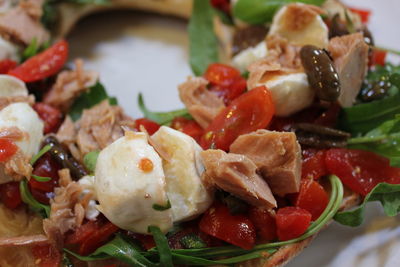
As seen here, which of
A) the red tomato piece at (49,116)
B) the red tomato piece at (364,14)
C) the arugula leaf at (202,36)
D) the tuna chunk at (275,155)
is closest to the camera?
the tuna chunk at (275,155)

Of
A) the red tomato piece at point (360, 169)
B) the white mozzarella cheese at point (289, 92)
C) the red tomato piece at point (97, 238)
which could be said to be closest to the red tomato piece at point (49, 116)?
the red tomato piece at point (97, 238)

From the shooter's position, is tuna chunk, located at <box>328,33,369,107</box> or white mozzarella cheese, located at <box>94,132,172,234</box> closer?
white mozzarella cheese, located at <box>94,132,172,234</box>

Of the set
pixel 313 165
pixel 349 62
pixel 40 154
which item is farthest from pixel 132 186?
pixel 349 62

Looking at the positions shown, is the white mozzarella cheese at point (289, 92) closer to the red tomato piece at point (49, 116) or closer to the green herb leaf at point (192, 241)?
the green herb leaf at point (192, 241)

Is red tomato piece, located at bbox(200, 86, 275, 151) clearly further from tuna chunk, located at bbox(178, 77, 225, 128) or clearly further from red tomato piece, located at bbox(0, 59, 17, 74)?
red tomato piece, located at bbox(0, 59, 17, 74)

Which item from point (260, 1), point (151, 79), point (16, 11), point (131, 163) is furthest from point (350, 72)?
point (16, 11)

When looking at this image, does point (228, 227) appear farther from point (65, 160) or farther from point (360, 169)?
point (65, 160)

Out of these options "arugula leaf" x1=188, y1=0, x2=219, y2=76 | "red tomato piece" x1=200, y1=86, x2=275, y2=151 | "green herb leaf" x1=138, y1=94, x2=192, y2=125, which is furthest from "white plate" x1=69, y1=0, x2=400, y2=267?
"red tomato piece" x1=200, y1=86, x2=275, y2=151
